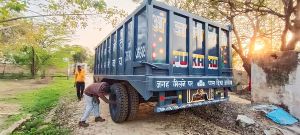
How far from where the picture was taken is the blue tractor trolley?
417 cm

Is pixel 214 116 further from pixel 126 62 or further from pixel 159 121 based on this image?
pixel 126 62

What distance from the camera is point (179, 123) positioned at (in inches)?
208

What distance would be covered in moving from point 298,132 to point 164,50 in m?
4.07

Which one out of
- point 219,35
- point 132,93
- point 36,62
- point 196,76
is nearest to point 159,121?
point 132,93

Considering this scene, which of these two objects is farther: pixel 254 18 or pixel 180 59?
pixel 254 18

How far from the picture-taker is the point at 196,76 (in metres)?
4.78

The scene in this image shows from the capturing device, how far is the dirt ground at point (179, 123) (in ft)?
15.4

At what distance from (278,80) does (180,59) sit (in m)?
4.30

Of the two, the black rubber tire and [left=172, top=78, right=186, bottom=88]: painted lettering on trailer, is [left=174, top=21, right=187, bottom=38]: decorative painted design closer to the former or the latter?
[left=172, top=78, right=186, bottom=88]: painted lettering on trailer

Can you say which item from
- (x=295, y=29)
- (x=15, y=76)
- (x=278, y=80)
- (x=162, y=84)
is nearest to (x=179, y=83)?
(x=162, y=84)

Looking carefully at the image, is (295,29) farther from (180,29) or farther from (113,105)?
(113,105)

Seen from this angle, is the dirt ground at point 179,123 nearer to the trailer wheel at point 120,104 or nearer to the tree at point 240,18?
the trailer wheel at point 120,104

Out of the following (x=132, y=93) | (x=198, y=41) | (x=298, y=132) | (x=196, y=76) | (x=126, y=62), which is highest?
(x=198, y=41)

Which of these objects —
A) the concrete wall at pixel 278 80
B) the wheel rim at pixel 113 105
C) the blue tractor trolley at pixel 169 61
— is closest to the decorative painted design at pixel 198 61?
the blue tractor trolley at pixel 169 61
